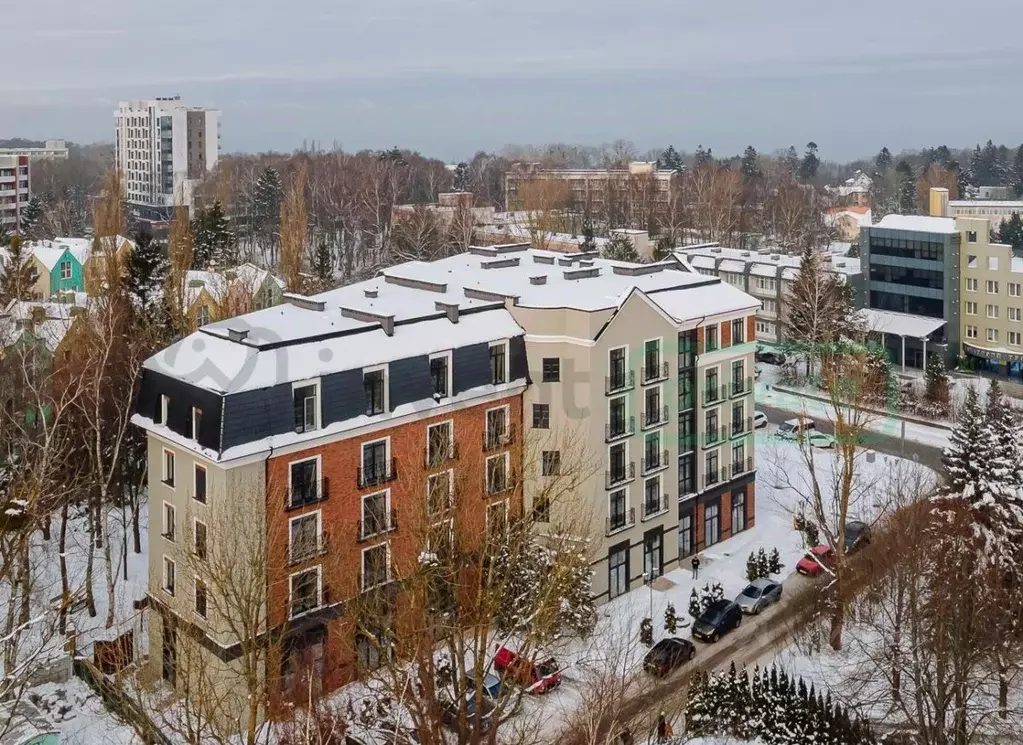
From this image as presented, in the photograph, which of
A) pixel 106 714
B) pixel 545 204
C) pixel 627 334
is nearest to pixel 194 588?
pixel 106 714

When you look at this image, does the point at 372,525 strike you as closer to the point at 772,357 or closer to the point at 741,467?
the point at 741,467

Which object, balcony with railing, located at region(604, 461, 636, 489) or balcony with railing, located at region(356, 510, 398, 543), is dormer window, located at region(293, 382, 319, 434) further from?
balcony with railing, located at region(604, 461, 636, 489)

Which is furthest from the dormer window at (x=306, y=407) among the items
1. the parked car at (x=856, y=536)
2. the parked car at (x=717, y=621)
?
the parked car at (x=856, y=536)

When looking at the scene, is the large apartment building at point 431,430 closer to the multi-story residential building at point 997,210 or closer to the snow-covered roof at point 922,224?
the snow-covered roof at point 922,224

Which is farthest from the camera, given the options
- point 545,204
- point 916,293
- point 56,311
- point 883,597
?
point 545,204

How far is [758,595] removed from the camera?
84.7 ft

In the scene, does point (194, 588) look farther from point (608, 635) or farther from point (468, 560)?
point (608, 635)

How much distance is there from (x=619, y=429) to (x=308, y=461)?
27.9 feet

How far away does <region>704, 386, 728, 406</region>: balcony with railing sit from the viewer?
28234 mm

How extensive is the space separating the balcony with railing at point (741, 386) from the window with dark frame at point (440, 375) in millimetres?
9755

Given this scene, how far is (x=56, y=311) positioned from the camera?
39.3m

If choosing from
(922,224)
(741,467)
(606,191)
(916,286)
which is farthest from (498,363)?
(606,191)

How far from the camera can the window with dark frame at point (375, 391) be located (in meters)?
21.8

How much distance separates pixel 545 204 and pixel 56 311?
1071 inches
